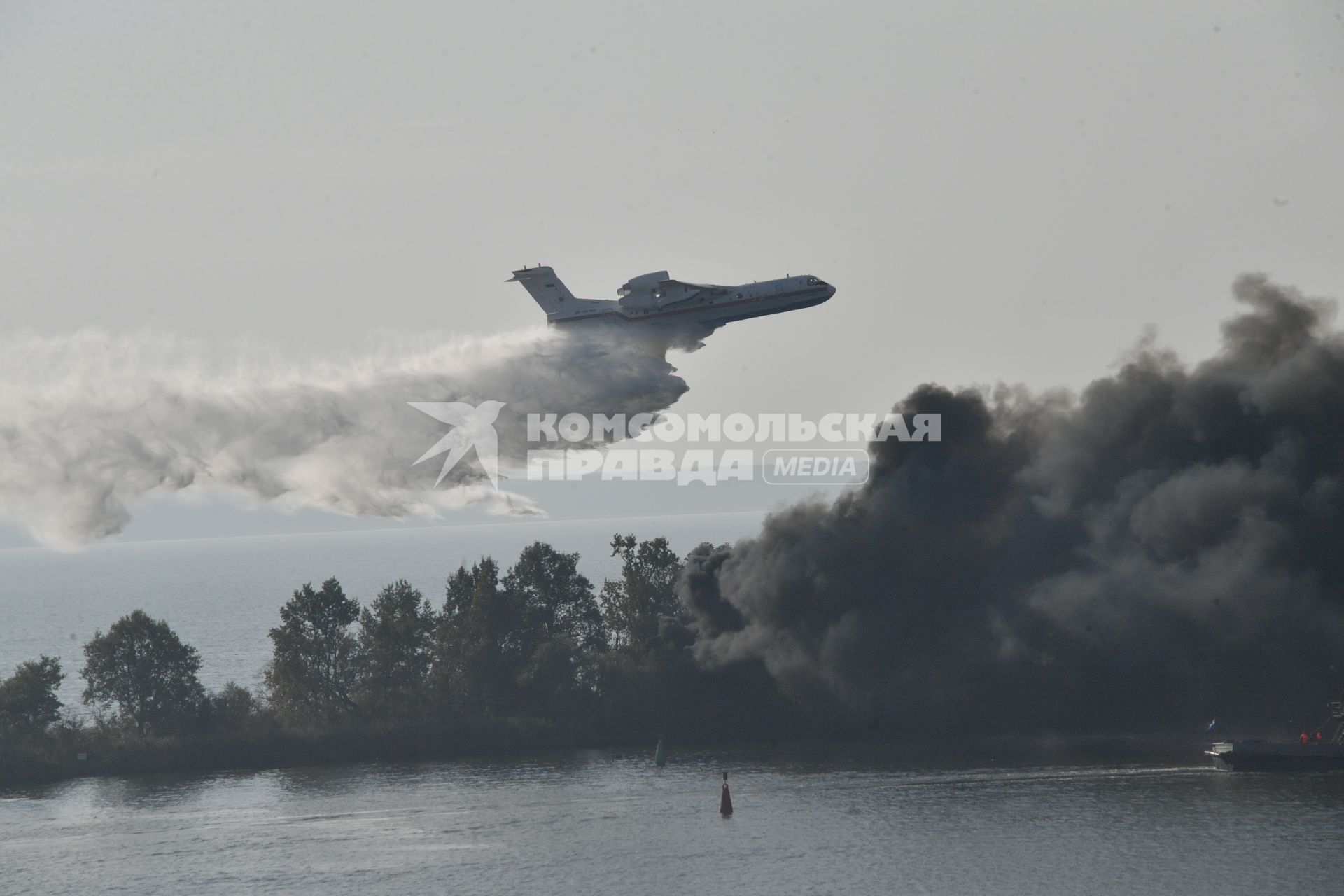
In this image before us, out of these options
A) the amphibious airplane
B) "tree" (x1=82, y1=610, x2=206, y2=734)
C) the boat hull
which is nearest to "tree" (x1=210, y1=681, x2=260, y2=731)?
"tree" (x1=82, y1=610, x2=206, y2=734)

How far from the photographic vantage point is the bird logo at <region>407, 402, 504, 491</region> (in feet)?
233

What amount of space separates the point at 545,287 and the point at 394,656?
27.4m

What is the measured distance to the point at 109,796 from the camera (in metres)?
75.2

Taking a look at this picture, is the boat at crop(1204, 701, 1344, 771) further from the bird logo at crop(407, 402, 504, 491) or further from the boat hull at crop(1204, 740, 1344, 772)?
the bird logo at crop(407, 402, 504, 491)

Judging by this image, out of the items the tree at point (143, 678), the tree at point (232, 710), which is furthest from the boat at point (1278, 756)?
the tree at point (143, 678)

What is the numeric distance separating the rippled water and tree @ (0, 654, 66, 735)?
7.37m

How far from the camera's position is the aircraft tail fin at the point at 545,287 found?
78.9m

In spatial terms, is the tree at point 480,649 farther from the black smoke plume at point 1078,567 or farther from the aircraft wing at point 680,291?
the aircraft wing at point 680,291

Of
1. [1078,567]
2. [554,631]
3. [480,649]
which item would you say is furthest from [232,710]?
[1078,567]

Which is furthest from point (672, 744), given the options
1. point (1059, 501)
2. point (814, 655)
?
point (1059, 501)

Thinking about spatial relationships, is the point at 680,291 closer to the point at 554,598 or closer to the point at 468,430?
the point at 468,430

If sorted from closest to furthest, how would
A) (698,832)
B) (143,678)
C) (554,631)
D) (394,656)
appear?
(698,832), (143,678), (394,656), (554,631)

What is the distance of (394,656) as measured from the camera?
3516 inches

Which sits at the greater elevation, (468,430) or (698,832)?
(468,430)
